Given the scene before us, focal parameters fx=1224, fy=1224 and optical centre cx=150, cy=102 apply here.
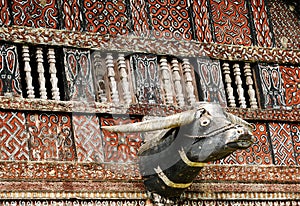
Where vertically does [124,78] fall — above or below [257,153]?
above

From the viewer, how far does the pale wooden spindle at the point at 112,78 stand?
12.3m

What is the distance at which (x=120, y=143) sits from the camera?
1212 centimetres

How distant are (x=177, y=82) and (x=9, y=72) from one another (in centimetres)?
185

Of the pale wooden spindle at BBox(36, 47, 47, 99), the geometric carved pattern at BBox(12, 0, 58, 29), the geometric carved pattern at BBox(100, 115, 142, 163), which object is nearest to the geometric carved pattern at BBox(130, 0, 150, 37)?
the geometric carved pattern at BBox(12, 0, 58, 29)

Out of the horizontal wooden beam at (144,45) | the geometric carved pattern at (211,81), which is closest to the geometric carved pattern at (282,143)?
the geometric carved pattern at (211,81)

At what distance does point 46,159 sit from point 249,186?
2260 millimetres

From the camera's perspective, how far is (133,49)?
12.6m

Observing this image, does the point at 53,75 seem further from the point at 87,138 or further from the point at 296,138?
the point at 296,138

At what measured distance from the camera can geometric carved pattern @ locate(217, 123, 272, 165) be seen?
1280 cm

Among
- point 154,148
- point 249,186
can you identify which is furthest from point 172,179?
point 249,186

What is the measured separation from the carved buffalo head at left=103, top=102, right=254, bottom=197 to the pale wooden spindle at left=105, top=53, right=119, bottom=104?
0.53 m

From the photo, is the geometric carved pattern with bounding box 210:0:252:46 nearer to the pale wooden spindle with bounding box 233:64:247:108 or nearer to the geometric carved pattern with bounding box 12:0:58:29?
the pale wooden spindle with bounding box 233:64:247:108

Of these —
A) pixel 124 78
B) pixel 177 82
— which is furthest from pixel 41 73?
pixel 177 82

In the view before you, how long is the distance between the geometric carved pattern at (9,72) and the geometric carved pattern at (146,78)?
4.25 ft
